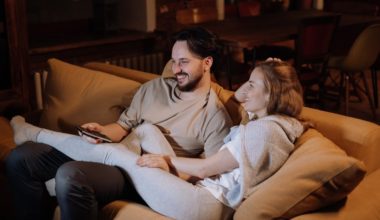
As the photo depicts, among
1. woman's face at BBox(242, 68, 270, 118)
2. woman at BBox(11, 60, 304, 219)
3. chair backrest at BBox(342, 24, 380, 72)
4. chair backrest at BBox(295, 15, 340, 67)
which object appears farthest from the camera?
chair backrest at BBox(342, 24, 380, 72)

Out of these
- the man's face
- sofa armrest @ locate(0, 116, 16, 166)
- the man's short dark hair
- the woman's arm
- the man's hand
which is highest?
the man's short dark hair

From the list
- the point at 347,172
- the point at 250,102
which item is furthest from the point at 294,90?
the point at 347,172

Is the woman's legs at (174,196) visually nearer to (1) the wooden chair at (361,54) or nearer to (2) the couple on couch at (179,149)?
(2) the couple on couch at (179,149)

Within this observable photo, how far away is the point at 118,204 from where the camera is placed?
1969 mm

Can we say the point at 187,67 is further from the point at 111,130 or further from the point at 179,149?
the point at 111,130

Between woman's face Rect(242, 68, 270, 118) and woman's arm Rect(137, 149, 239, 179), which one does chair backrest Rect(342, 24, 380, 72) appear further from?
woman's arm Rect(137, 149, 239, 179)

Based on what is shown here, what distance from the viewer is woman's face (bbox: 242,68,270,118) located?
6.15ft

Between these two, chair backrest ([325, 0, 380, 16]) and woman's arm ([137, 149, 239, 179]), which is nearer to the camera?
woman's arm ([137, 149, 239, 179])

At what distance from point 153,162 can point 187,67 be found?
18.5 inches

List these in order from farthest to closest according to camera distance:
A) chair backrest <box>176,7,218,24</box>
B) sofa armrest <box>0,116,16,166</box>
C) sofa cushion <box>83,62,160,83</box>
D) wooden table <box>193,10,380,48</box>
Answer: chair backrest <box>176,7,218,24</box>, wooden table <box>193,10,380,48</box>, sofa cushion <box>83,62,160,83</box>, sofa armrest <box>0,116,16,166</box>

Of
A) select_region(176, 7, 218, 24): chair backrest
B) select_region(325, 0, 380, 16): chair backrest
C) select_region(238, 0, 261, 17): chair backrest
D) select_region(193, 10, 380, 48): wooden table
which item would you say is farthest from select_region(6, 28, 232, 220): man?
select_region(325, 0, 380, 16): chair backrest

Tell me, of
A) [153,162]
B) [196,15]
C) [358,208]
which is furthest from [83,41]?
[358,208]

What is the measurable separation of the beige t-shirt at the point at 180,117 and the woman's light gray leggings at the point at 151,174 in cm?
7

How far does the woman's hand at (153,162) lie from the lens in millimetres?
1952
